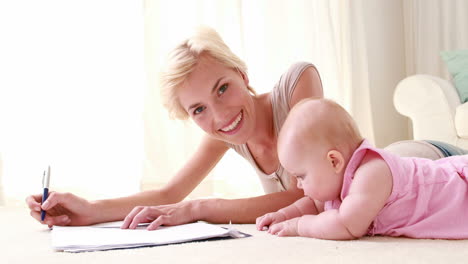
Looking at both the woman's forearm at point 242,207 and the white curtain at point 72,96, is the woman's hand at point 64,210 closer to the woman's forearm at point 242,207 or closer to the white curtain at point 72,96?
the woman's forearm at point 242,207

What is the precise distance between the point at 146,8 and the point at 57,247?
224cm

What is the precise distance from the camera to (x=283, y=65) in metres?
3.86

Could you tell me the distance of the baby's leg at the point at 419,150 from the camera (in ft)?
6.17

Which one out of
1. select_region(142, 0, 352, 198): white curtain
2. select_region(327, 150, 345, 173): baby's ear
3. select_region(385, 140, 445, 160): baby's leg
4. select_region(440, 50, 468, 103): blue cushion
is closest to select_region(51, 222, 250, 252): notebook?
select_region(327, 150, 345, 173): baby's ear

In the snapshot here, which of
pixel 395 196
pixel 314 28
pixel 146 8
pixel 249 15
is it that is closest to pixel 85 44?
pixel 146 8

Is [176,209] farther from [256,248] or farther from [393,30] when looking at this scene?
[393,30]

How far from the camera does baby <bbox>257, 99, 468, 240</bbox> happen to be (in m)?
1.29

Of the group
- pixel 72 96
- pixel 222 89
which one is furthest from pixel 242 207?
pixel 72 96

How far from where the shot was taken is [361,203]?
1.27 meters

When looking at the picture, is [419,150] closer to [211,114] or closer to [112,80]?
[211,114]

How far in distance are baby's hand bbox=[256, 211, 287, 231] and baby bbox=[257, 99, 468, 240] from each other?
0.18 metres

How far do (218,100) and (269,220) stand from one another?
387 millimetres

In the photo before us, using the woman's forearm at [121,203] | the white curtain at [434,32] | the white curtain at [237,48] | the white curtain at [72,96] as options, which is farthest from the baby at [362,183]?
the white curtain at [434,32]

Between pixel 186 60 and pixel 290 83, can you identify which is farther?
pixel 290 83
